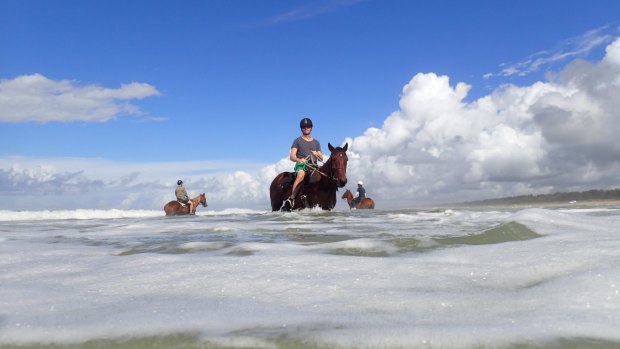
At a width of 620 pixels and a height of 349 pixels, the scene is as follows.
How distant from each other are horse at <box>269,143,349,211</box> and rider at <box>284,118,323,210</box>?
149 mm

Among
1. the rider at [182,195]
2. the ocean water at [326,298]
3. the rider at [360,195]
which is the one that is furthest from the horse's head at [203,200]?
the ocean water at [326,298]

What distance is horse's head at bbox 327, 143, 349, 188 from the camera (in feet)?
36.6

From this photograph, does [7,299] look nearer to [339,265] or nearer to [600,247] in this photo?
[339,265]

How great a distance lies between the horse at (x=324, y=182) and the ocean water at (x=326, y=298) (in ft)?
23.1

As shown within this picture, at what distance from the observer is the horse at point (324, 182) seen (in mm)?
11242

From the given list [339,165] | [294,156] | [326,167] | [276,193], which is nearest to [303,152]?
[294,156]

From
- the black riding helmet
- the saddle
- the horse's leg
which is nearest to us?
the saddle

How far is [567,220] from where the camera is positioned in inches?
232

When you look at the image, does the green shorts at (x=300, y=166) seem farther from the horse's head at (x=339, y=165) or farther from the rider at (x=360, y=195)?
the rider at (x=360, y=195)

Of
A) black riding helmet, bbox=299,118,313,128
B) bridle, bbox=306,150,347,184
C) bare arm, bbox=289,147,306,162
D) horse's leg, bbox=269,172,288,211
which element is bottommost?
horse's leg, bbox=269,172,288,211

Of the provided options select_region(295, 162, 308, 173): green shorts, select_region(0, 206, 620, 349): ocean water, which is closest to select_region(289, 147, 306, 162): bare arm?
select_region(295, 162, 308, 173): green shorts

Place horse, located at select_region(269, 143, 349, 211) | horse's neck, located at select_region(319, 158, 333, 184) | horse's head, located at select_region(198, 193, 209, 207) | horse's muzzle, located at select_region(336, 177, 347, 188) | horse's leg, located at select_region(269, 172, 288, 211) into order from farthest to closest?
horse's head, located at select_region(198, 193, 209, 207) < horse's leg, located at select_region(269, 172, 288, 211) < horse's neck, located at select_region(319, 158, 333, 184) < horse, located at select_region(269, 143, 349, 211) < horse's muzzle, located at select_region(336, 177, 347, 188)

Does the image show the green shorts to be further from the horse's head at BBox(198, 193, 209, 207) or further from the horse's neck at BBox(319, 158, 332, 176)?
the horse's head at BBox(198, 193, 209, 207)

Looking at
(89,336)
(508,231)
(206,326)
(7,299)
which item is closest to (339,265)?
(206,326)
